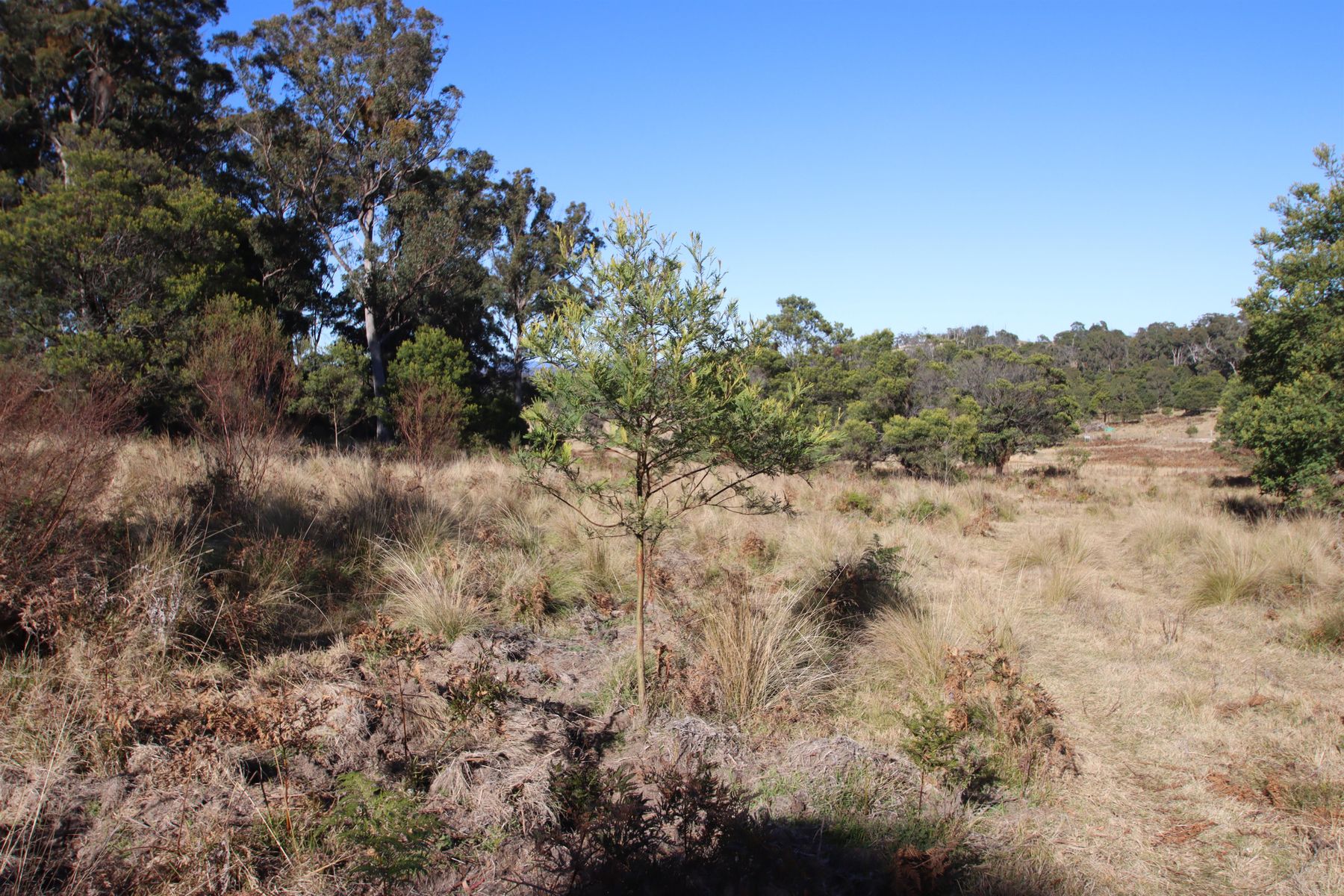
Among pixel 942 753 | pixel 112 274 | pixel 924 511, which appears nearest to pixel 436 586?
pixel 942 753

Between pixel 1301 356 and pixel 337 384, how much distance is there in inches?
829

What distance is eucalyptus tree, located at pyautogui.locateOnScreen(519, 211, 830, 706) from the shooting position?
12.6 feet

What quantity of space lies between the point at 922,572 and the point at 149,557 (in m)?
7.29

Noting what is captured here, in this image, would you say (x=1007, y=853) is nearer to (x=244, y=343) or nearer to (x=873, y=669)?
(x=873, y=669)

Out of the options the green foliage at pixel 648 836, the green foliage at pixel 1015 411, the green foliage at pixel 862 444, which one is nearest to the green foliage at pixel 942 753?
the green foliage at pixel 648 836

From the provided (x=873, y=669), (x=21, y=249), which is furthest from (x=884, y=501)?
(x=21, y=249)

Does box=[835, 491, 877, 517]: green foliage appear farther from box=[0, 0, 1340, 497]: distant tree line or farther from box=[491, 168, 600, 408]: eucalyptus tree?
box=[491, 168, 600, 408]: eucalyptus tree

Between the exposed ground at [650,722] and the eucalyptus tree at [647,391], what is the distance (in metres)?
1.01

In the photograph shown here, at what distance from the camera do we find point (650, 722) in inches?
170

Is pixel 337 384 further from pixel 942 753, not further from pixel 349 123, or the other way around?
pixel 942 753

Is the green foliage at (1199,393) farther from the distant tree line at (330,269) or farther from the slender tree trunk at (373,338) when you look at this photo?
the slender tree trunk at (373,338)

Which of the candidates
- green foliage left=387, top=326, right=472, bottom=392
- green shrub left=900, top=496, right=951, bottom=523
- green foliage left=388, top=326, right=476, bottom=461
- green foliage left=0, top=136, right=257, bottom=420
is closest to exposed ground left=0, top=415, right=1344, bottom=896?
green shrub left=900, top=496, right=951, bottom=523

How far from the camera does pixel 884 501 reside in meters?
12.9

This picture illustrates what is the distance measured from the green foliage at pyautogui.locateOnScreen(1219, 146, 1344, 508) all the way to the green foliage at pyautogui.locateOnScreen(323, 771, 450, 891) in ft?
36.7
